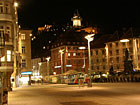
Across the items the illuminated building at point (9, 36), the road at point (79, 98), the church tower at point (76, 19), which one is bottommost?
the road at point (79, 98)

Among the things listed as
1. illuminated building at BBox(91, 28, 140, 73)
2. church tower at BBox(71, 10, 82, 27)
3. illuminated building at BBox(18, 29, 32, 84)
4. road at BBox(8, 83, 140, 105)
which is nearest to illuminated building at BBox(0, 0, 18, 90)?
road at BBox(8, 83, 140, 105)

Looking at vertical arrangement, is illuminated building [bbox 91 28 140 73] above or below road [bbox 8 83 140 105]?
above

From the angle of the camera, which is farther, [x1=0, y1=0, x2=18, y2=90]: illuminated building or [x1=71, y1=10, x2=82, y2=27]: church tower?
[x1=71, y1=10, x2=82, y2=27]: church tower

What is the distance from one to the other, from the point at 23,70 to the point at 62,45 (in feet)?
147

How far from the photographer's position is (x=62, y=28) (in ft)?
642

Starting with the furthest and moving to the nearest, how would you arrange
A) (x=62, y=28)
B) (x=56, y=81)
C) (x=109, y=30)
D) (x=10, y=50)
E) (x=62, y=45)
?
(x=62, y=28) → (x=109, y=30) → (x=62, y=45) → (x=56, y=81) → (x=10, y=50)

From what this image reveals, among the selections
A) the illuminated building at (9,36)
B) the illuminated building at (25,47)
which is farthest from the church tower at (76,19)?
the illuminated building at (9,36)

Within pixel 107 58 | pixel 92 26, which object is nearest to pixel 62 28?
pixel 92 26

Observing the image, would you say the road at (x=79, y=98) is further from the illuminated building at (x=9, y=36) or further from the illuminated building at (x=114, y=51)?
the illuminated building at (x=114, y=51)

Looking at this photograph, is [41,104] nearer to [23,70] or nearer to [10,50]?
[10,50]

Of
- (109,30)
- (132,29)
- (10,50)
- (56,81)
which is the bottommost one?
(56,81)

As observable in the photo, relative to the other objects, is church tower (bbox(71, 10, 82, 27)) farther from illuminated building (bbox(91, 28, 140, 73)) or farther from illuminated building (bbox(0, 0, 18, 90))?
illuminated building (bbox(0, 0, 18, 90))

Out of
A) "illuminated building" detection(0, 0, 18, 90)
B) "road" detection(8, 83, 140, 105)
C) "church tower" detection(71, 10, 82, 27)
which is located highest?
"church tower" detection(71, 10, 82, 27)

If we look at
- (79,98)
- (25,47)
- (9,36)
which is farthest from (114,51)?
(79,98)
